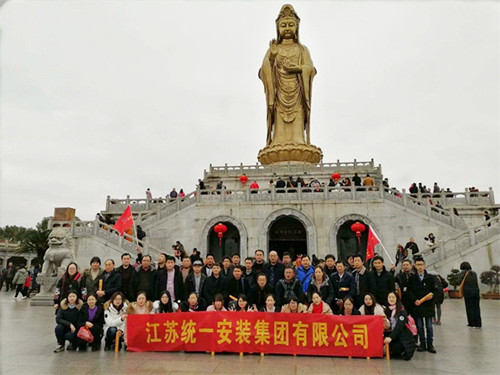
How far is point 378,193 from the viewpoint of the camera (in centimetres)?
1908

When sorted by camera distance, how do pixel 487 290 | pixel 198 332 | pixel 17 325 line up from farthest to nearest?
1. pixel 487 290
2. pixel 17 325
3. pixel 198 332

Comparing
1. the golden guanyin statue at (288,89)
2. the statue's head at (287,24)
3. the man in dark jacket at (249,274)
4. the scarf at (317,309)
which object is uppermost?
the statue's head at (287,24)

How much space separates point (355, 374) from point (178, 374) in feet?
7.51

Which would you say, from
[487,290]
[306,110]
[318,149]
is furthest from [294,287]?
[306,110]

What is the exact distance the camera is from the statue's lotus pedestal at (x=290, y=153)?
27.1m

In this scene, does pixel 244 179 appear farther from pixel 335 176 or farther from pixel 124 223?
pixel 124 223

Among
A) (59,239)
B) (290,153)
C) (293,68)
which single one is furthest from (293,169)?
(59,239)

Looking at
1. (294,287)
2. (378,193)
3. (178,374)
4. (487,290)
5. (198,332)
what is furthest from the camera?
(378,193)

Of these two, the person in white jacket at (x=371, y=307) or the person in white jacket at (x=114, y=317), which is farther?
the person in white jacket at (x=114, y=317)

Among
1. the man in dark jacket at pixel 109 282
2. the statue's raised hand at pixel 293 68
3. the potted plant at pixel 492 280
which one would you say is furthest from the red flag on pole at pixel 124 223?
the statue's raised hand at pixel 293 68

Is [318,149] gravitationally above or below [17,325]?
above

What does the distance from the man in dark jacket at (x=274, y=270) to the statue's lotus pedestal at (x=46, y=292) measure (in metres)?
8.46

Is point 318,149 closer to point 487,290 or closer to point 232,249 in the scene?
point 232,249

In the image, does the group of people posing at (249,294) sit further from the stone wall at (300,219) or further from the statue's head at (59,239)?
the stone wall at (300,219)
